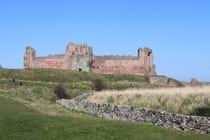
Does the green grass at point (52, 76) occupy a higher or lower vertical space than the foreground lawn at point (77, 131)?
higher

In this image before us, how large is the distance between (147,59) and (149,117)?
78.4m

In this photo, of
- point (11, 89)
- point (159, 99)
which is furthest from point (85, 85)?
point (159, 99)

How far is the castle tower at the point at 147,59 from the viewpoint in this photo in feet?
353

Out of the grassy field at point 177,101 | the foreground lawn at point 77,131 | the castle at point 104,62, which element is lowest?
the foreground lawn at point 77,131

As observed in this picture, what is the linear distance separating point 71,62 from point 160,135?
3309 inches

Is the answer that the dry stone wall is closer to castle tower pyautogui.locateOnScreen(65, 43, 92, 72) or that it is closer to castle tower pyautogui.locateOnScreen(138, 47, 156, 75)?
castle tower pyautogui.locateOnScreen(65, 43, 92, 72)

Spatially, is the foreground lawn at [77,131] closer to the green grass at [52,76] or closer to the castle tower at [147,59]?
the green grass at [52,76]

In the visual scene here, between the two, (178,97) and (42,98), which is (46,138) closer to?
(178,97)

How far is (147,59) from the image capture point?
108 m

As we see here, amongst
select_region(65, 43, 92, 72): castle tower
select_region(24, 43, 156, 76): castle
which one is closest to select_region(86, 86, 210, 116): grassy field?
select_region(65, 43, 92, 72): castle tower

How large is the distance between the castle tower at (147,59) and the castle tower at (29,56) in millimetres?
24990

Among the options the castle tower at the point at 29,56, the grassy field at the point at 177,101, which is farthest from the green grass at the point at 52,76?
the grassy field at the point at 177,101

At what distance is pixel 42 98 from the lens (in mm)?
57844

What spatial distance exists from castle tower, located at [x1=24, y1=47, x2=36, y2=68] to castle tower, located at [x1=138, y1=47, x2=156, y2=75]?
82.0ft
